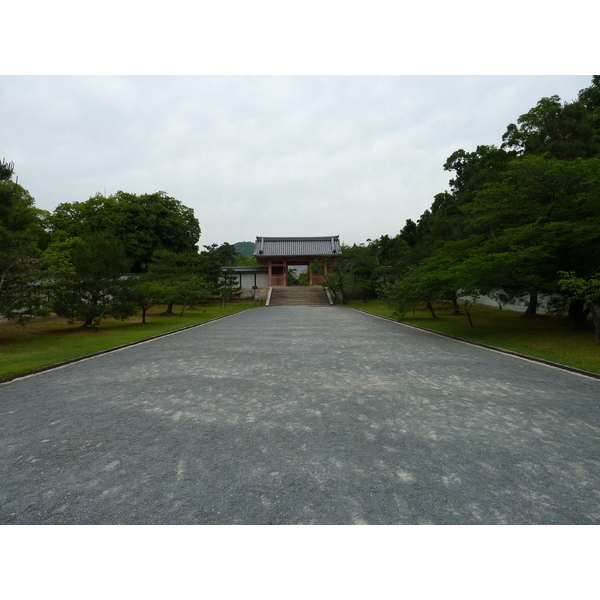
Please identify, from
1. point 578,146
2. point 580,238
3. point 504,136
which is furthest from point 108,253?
point 504,136

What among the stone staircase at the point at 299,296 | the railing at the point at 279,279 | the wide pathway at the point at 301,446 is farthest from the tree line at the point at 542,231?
the railing at the point at 279,279

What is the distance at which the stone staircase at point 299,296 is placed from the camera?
30422 mm

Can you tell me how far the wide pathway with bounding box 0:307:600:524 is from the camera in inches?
95.1

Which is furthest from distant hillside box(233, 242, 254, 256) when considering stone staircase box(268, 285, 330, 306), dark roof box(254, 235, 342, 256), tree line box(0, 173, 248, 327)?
stone staircase box(268, 285, 330, 306)

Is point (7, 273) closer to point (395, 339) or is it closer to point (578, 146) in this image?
point (395, 339)

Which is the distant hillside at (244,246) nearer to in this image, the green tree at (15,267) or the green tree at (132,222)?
the green tree at (132,222)

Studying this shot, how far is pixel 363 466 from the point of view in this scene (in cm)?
296

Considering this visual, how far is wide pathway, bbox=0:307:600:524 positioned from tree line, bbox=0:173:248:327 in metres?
6.09

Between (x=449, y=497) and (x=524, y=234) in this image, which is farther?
(x=524, y=234)

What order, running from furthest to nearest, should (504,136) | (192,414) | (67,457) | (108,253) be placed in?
(504,136)
(108,253)
(192,414)
(67,457)

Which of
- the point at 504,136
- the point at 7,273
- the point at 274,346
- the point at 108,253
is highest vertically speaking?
the point at 504,136

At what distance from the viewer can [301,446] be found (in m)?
3.36

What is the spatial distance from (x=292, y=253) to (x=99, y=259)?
2487 cm

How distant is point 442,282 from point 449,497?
33.7ft
